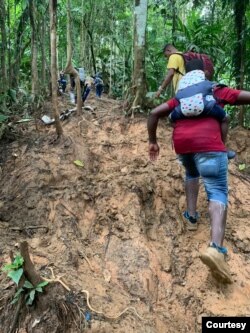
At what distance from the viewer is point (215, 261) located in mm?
3488

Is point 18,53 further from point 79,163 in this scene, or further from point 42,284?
point 42,284

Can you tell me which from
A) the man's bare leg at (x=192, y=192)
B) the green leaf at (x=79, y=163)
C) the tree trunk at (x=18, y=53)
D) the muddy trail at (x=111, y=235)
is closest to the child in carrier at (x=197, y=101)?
the man's bare leg at (x=192, y=192)

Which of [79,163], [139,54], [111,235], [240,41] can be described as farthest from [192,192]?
[240,41]

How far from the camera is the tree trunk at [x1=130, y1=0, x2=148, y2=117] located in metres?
7.00

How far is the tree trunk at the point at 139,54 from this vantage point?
7.00 m

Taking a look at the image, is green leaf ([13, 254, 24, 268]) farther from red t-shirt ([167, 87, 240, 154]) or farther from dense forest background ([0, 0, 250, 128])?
dense forest background ([0, 0, 250, 128])

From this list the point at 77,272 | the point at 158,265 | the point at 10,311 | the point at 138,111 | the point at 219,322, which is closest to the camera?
the point at 10,311

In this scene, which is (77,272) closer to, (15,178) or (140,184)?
(140,184)

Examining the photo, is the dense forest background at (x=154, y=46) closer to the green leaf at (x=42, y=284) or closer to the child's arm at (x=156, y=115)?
the child's arm at (x=156, y=115)

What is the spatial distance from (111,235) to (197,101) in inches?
70.2

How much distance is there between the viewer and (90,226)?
4734 mm

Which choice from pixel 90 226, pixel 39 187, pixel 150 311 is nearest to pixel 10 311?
pixel 150 311

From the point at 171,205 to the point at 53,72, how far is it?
105 inches

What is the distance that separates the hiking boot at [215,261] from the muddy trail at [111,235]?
324 millimetres
